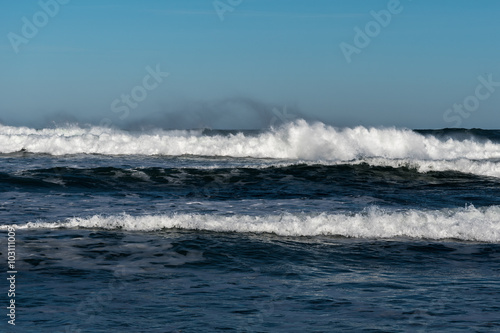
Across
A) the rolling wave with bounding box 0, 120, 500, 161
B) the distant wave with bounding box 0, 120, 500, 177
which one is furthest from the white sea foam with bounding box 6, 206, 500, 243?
the rolling wave with bounding box 0, 120, 500, 161

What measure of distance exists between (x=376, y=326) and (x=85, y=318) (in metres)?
2.68

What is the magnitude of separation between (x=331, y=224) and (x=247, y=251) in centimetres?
230

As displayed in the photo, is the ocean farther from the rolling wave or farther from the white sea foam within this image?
the rolling wave

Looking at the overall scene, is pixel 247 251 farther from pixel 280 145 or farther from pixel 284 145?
pixel 280 145

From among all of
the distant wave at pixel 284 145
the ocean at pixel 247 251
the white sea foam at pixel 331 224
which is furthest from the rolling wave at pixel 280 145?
the white sea foam at pixel 331 224

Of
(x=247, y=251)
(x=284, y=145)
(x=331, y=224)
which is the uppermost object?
(x=284, y=145)

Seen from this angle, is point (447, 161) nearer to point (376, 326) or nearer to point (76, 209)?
point (76, 209)

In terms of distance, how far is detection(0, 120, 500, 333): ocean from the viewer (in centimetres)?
614

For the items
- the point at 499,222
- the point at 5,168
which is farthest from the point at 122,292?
the point at 5,168

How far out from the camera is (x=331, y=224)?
440 inches

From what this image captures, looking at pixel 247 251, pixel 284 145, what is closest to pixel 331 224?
pixel 247 251

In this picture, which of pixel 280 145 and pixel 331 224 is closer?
pixel 331 224

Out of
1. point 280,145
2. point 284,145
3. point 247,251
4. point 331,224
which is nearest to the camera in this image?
point 247,251

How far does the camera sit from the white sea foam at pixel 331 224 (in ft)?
35.1
